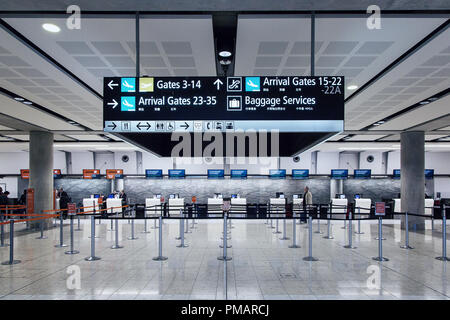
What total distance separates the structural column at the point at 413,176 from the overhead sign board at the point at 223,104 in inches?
432

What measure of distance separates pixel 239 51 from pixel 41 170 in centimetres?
1194

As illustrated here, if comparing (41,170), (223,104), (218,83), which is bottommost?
(41,170)

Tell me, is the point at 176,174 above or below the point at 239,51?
below

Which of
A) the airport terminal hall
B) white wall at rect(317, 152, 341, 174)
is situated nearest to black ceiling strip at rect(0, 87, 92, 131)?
the airport terminal hall

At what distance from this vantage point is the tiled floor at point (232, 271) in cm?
519

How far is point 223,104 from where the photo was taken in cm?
467

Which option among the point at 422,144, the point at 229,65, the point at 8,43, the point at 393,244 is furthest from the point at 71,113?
the point at 422,144

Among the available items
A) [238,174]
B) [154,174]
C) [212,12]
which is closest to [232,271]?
[212,12]

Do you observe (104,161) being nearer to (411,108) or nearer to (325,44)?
(411,108)

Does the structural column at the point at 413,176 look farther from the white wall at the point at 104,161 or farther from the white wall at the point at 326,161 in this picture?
the white wall at the point at 104,161

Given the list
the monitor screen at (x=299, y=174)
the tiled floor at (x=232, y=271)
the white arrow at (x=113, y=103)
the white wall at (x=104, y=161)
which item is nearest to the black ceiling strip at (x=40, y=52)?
the white arrow at (x=113, y=103)

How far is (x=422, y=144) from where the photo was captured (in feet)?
45.4
